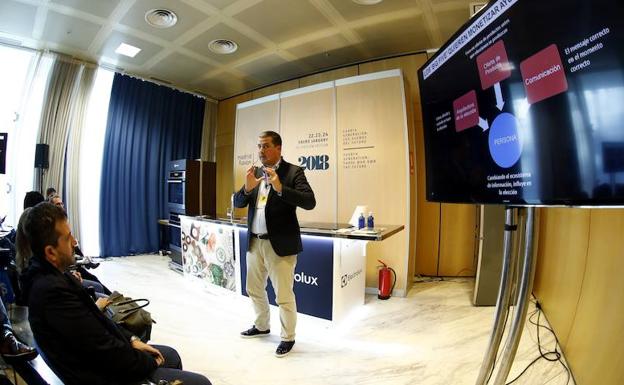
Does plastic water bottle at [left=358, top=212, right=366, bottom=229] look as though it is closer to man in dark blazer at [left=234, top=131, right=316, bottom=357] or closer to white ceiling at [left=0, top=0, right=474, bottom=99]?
man in dark blazer at [left=234, top=131, right=316, bottom=357]

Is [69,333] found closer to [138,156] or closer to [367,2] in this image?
[367,2]

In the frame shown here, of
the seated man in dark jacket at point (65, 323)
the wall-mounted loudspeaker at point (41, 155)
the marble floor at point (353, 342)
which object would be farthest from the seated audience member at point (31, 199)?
the seated man in dark jacket at point (65, 323)

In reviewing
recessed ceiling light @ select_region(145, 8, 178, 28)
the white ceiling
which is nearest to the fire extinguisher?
the white ceiling

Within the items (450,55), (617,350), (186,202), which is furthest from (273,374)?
(186,202)

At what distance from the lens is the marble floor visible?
1915 millimetres

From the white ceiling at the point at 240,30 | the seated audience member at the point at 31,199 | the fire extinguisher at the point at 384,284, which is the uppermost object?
the white ceiling at the point at 240,30

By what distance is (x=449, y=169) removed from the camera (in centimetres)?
103

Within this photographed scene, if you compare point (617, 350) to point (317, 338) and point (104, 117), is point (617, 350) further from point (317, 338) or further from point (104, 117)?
point (104, 117)

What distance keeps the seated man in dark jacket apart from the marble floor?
1.03 m

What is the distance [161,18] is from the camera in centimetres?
341

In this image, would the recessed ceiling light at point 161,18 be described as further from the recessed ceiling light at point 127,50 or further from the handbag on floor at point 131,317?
the handbag on floor at point 131,317

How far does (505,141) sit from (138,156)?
6.11 m

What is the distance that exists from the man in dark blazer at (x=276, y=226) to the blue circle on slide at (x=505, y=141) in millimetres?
1351

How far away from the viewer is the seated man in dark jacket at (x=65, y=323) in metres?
0.95
